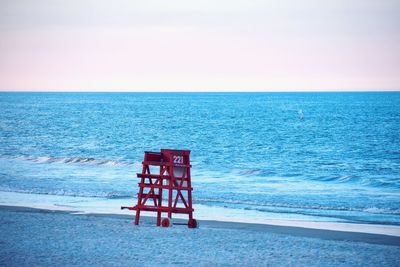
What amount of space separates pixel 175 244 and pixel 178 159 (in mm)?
2419

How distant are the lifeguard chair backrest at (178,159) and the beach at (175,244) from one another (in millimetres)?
1204

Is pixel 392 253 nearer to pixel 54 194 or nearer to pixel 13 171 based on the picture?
pixel 54 194

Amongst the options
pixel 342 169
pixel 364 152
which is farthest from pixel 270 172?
pixel 364 152

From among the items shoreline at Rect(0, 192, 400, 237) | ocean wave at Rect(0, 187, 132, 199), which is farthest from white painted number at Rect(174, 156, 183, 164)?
ocean wave at Rect(0, 187, 132, 199)

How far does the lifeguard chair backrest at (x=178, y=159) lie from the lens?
42.0ft

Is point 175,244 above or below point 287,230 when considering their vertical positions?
above

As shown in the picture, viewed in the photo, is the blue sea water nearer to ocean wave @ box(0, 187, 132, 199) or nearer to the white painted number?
ocean wave @ box(0, 187, 132, 199)

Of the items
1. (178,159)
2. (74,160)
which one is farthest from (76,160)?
(178,159)

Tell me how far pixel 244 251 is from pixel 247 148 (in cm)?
3794

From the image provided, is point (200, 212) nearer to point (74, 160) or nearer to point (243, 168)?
point (243, 168)

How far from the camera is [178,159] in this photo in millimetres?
12914

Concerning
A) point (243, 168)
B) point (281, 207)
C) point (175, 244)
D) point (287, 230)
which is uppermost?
point (175, 244)

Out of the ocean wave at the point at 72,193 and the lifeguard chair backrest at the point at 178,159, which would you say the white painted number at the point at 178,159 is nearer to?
the lifeguard chair backrest at the point at 178,159

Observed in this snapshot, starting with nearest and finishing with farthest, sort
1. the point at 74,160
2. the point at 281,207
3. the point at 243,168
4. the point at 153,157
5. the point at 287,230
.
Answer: the point at 153,157
the point at 287,230
the point at 281,207
the point at 243,168
the point at 74,160
